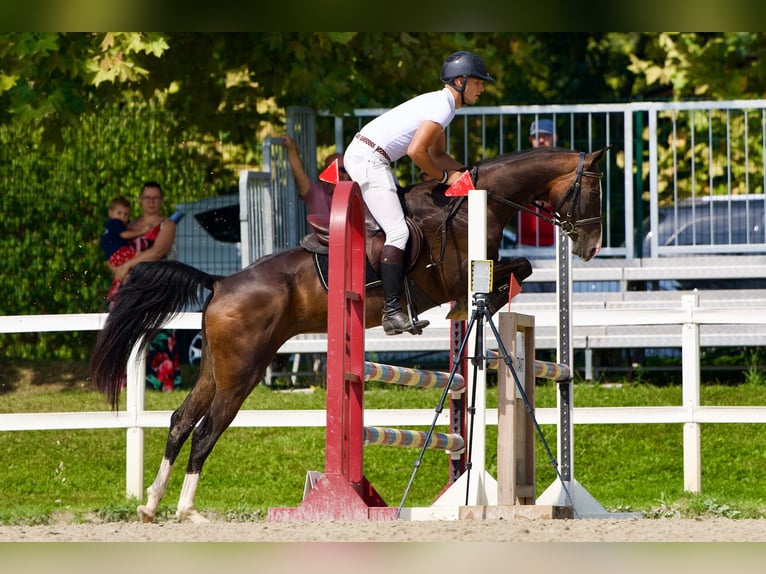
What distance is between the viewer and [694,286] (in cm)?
1112

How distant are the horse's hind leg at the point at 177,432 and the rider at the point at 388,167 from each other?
962mm

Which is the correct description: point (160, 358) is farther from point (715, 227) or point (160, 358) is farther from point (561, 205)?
point (715, 227)

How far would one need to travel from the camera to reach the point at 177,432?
6.09 meters

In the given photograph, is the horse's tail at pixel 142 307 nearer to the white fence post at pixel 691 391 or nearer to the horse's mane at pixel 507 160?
the horse's mane at pixel 507 160

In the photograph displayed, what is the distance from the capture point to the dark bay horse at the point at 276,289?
6109mm

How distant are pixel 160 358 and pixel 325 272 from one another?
395cm

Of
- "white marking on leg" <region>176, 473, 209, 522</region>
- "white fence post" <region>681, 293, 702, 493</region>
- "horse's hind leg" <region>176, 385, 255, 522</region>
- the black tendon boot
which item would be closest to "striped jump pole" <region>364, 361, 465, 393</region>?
the black tendon boot

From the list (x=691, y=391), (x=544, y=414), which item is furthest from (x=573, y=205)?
(x=691, y=391)

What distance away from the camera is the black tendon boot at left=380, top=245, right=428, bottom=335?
19.7 feet

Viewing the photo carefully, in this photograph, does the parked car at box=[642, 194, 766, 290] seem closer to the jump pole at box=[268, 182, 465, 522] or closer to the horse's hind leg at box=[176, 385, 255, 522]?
the horse's hind leg at box=[176, 385, 255, 522]

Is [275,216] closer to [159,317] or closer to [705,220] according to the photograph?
[705,220]
